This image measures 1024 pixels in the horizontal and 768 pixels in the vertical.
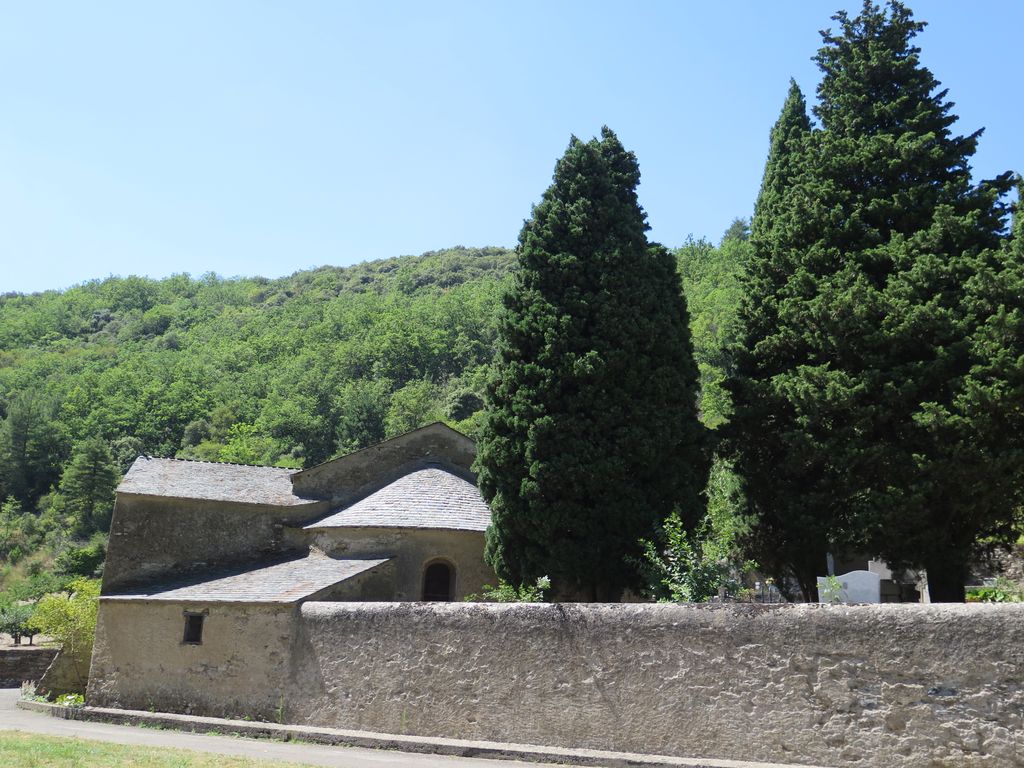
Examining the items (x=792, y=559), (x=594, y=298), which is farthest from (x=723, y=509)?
(x=594, y=298)

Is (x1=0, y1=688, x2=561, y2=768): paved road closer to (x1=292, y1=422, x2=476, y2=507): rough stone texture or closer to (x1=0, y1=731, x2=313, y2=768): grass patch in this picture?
(x1=0, y1=731, x2=313, y2=768): grass patch

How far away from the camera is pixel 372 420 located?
265 ft

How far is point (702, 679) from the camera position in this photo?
12750mm

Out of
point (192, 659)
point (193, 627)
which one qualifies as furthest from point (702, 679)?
point (193, 627)

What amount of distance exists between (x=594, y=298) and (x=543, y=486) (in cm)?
466

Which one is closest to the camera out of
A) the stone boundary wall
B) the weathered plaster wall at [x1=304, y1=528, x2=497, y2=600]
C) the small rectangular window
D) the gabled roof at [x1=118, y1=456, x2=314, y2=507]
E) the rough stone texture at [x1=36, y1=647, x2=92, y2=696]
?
the stone boundary wall

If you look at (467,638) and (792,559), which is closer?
(467,638)

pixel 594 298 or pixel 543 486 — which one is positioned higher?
pixel 594 298

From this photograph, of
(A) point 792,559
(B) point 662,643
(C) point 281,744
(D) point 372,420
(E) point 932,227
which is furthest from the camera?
(D) point 372,420

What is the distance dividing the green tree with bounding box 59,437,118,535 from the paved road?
2079 inches

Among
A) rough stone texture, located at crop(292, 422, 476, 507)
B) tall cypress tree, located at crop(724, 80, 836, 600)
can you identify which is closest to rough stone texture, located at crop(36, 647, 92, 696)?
rough stone texture, located at crop(292, 422, 476, 507)

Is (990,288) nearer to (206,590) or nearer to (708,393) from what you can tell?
(206,590)

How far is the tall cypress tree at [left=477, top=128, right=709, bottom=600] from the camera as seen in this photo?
19062mm

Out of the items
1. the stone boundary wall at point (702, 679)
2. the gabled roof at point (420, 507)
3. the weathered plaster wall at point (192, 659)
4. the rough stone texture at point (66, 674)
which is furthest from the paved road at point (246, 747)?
the gabled roof at point (420, 507)
